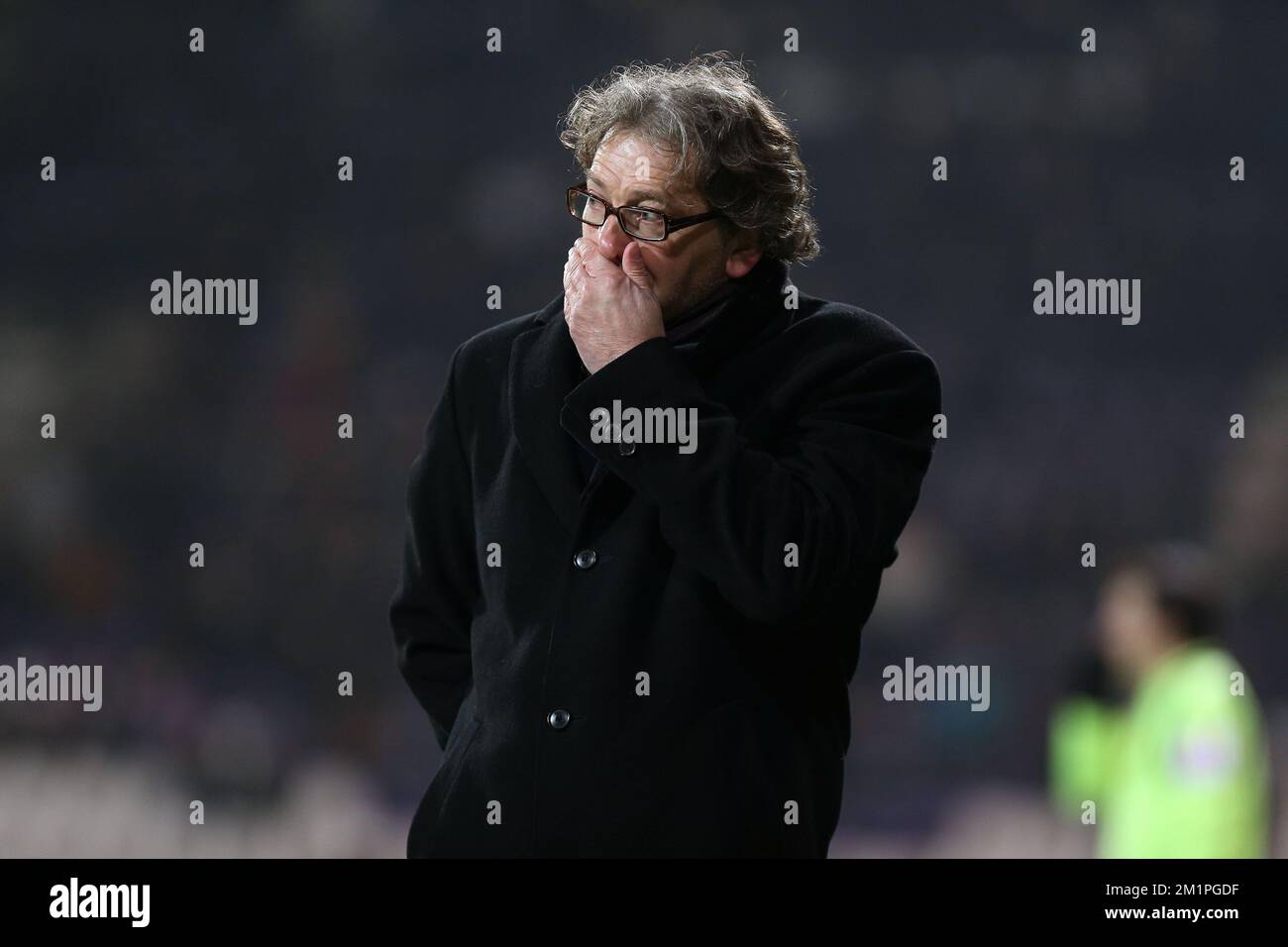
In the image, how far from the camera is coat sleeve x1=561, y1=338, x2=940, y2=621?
1738mm

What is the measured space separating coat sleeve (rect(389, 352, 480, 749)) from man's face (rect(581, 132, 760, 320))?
35 cm

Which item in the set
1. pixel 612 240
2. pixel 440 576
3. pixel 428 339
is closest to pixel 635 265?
pixel 612 240

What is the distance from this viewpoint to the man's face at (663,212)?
6.40 feet

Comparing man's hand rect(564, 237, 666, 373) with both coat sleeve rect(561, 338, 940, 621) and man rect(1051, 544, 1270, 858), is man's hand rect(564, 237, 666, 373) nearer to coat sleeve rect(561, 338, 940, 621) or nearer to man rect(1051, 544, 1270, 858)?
coat sleeve rect(561, 338, 940, 621)

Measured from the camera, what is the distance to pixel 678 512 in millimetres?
1763

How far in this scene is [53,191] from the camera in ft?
17.2

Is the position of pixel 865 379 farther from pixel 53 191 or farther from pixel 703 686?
pixel 53 191

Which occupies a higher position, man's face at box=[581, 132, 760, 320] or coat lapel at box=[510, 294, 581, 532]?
man's face at box=[581, 132, 760, 320]

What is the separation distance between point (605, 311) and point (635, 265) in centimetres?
9

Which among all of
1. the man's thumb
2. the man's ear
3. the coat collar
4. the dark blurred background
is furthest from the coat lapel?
the dark blurred background

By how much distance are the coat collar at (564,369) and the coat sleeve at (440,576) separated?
0.17m

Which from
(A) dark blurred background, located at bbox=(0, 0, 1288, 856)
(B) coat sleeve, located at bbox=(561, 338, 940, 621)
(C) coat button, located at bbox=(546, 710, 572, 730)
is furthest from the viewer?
(A) dark blurred background, located at bbox=(0, 0, 1288, 856)

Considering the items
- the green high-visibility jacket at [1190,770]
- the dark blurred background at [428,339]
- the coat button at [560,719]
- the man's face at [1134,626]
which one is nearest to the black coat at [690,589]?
the coat button at [560,719]

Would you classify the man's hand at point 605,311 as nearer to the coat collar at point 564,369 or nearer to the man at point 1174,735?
the coat collar at point 564,369
